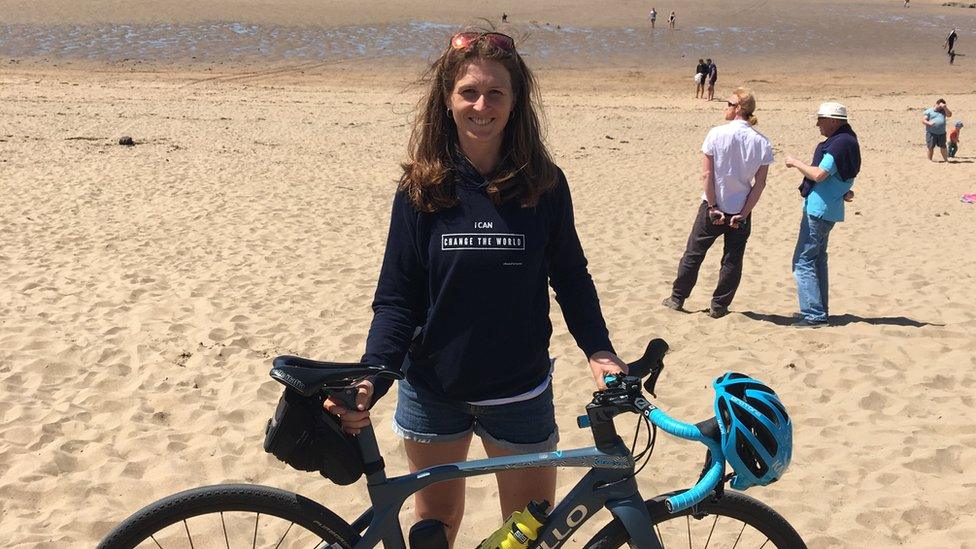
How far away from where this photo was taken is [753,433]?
77.8 inches

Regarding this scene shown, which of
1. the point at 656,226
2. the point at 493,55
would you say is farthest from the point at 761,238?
the point at 493,55

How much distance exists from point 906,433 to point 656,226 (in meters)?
5.76

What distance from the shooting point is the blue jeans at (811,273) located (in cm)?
657

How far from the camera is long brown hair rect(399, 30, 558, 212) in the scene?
2.32m

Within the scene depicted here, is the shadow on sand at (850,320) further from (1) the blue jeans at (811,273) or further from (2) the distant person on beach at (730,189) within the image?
(2) the distant person on beach at (730,189)

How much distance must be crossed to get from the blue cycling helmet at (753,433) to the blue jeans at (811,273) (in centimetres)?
500

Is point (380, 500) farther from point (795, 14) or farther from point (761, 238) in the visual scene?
point (795, 14)

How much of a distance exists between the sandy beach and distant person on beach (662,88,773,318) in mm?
396

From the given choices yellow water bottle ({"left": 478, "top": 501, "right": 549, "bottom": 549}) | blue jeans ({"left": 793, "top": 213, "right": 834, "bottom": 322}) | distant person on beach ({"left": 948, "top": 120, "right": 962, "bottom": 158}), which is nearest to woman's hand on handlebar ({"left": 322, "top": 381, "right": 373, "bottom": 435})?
yellow water bottle ({"left": 478, "top": 501, "right": 549, "bottom": 549})

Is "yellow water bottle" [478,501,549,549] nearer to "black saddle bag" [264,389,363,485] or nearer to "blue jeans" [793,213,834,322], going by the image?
"black saddle bag" [264,389,363,485]

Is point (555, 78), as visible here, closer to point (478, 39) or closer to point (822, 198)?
point (822, 198)

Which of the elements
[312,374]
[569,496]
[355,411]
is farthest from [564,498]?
[312,374]

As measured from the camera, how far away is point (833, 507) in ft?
13.0

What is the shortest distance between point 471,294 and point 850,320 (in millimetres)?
5505
